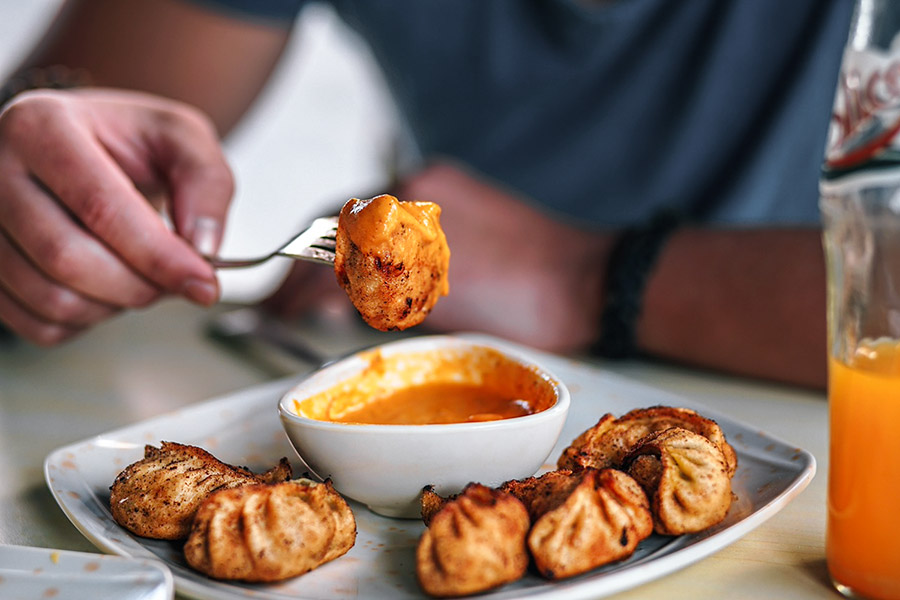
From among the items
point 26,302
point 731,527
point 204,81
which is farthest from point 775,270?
point 204,81

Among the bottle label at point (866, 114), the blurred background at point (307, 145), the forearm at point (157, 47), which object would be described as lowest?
the blurred background at point (307, 145)

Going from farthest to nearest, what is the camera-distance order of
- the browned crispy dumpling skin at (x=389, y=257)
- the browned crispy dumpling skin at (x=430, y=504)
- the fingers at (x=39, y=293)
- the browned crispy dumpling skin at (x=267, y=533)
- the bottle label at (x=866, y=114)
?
the fingers at (x=39, y=293)
the browned crispy dumpling skin at (x=389, y=257)
the browned crispy dumpling skin at (x=430, y=504)
the browned crispy dumpling skin at (x=267, y=533)
the bottle label at (x=866, y=114)

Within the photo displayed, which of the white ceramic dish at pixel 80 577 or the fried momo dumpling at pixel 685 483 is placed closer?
the white ceramic dish at pixel 80 577

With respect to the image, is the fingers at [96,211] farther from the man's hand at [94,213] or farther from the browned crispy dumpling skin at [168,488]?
the browned crispy dumpling skin at [168,488]

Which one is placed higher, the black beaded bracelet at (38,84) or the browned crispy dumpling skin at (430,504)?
the black beaded bracelet at (38,84)

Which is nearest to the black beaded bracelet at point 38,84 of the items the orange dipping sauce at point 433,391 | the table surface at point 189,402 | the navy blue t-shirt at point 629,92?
the table surface at point 189,402

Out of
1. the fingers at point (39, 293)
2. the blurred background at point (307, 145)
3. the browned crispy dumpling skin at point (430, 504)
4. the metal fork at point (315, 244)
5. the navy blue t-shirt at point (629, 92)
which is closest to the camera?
the browned crispy dumpling skin at point (430, 504)

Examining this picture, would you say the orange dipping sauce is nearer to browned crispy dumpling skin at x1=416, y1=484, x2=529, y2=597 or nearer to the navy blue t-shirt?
browned crispy dumpling skin at x1=416, y1=484, x2=529, y2=597
